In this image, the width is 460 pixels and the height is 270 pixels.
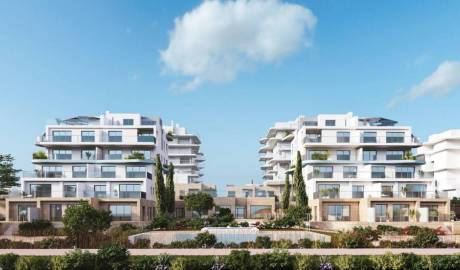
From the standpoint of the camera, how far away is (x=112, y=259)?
2059 cm

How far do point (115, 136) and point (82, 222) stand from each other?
2426 cm

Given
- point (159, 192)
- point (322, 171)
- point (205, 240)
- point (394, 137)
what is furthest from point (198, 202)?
point (394, 137)

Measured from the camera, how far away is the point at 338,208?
51375 mm

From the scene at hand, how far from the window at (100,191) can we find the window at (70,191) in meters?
2.34

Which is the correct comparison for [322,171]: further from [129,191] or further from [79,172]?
[79,172]

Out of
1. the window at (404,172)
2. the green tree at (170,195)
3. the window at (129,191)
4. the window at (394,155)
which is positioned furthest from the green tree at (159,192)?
the window at (404,172)

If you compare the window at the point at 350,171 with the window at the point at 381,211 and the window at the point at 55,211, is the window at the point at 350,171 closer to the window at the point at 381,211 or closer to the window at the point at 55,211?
the window at the point at 381,211

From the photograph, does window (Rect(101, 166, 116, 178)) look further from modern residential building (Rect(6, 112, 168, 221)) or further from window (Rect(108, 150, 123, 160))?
window (Rect(108, 150, 123, 160))

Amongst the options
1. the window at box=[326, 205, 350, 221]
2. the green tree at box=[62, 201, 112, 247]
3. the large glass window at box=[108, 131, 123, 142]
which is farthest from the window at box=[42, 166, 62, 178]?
the window at box=[326, 205, 350, 221]

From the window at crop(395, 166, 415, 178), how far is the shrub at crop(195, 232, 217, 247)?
1308 inches

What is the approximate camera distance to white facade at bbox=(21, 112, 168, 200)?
51.5 metres

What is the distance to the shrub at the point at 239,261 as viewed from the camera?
66.3 ft

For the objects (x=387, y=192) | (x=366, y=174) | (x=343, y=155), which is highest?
(x=343, y=155)

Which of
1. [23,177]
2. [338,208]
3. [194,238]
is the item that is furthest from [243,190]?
[194,238]
